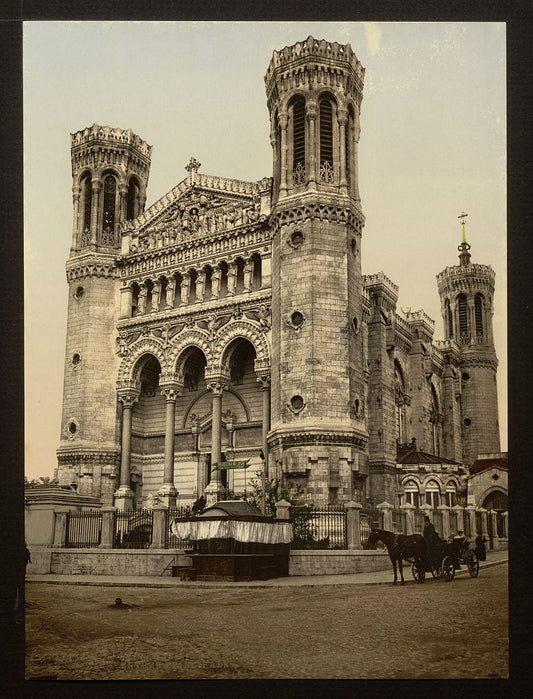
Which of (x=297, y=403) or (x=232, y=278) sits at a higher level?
(x=232, y=278)

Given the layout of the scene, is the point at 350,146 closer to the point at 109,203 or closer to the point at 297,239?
the point at 297,239

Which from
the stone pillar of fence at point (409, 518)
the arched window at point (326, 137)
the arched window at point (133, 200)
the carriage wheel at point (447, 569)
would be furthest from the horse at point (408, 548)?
the arched window at point (133, 200)

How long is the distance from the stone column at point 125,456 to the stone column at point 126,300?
154 inches

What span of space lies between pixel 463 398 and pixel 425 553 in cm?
1436

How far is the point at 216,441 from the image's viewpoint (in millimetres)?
37469

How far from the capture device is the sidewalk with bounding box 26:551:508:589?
23.7 metres

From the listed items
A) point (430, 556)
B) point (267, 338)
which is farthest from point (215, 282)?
point (430, 556)

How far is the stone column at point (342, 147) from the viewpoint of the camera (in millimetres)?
35906

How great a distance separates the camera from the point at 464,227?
22.7 meters

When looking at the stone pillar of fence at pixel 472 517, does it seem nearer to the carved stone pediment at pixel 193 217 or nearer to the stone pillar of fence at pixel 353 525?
the stone pillar of fence at pixel 353 525

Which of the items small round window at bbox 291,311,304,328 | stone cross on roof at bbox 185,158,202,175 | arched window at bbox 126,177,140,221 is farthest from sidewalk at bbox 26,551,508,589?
arched window at bbox 126,177,140,221

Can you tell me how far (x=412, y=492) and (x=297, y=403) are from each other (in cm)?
928

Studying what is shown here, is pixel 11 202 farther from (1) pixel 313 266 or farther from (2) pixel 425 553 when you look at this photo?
(1) pixel 313 266

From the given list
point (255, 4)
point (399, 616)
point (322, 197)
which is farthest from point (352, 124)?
point (399, 616)
